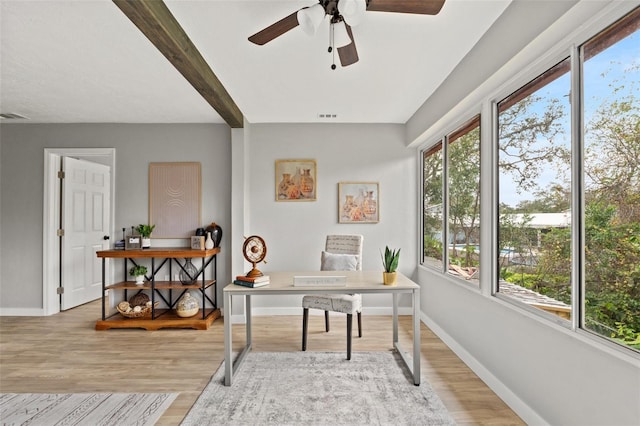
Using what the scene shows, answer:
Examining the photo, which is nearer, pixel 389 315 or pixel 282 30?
pixel 282 30

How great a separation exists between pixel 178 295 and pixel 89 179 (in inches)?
88.2

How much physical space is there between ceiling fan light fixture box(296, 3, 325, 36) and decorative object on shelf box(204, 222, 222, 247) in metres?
3.03

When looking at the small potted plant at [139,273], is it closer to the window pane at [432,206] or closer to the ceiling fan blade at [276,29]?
the ceiling fan blade at [276,29]

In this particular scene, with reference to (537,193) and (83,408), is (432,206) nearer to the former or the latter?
(537,193)

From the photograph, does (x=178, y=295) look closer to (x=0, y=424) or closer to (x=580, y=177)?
(x=0, y=424)

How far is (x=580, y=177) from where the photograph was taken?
1699mm

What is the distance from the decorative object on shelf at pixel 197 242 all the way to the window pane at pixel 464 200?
2.81 meters

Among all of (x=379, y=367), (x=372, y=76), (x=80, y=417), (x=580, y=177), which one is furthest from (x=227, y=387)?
(x=372, y=76)

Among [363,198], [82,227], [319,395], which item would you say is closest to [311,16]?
[319,395]

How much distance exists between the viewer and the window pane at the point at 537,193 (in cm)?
183

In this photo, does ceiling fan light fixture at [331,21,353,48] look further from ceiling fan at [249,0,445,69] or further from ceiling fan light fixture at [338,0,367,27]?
ceiling fan light fixture at [338,0,367,27]

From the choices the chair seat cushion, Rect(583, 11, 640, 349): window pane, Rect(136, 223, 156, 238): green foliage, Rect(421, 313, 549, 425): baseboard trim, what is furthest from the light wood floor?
Rect(136, 223, 156, 238): green foliage

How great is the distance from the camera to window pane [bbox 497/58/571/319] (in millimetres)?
1831

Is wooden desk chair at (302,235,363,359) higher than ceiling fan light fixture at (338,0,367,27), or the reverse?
ceiling fan light fixture at (338,0,367,27)
